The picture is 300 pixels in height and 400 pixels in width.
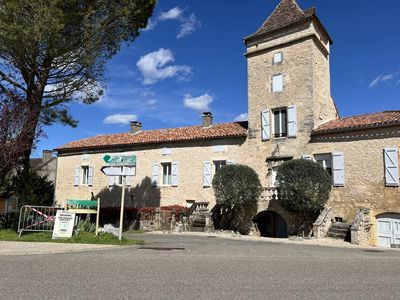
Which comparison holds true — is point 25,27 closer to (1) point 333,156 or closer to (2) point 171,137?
(2) point 171,137

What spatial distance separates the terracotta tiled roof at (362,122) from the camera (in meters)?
14.9

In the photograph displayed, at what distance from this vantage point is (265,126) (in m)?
18.2

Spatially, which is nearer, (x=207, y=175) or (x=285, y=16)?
(x=285, y=16)

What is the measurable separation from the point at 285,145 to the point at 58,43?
34.7ft

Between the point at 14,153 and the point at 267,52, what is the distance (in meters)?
12.6

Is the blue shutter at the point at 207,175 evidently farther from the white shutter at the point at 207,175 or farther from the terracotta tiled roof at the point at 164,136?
the terracotta tiled roof at the point at 164,136

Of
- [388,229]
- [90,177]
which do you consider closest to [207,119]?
[90,177]

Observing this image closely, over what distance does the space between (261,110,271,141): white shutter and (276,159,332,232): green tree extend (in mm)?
3048

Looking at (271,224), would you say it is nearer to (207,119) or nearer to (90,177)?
(207,119)

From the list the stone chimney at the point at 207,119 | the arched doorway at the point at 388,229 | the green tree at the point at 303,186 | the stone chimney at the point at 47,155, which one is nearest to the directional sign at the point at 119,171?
the green tree at the point at 303,186

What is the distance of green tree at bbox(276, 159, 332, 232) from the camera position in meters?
14.7

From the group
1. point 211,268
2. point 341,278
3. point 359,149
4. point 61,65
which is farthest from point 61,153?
point 341,278

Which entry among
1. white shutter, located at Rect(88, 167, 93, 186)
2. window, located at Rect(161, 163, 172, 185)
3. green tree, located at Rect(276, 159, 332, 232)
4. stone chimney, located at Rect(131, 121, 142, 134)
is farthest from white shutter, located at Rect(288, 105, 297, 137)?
white shutter, located at Rect(88, 167, 93, 186)

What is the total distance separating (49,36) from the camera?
496 inches
